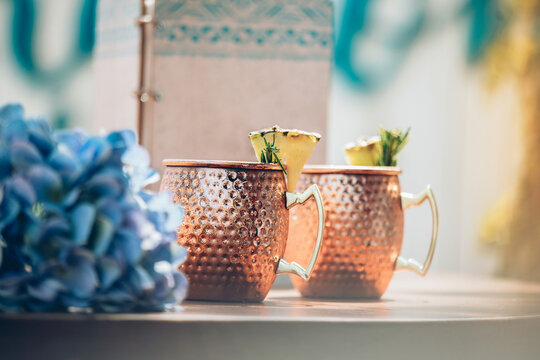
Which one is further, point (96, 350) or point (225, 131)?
point (225, 131)

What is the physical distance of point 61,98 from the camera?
2537mm

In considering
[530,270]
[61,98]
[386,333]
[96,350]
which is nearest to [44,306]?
[96,350]

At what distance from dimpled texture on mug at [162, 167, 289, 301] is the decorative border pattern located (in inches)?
30.4

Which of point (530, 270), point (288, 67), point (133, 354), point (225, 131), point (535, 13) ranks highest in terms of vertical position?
point (535, 13)

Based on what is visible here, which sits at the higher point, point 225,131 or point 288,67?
point 288,67

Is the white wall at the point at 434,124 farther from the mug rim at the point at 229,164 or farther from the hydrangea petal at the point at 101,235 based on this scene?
the hydrangea petal at the point at 101,235

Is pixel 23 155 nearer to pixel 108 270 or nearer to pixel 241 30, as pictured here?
pixel 108 270

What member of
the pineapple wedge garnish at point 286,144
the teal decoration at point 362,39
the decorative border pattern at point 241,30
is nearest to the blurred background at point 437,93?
the teal decoration at point 362,39

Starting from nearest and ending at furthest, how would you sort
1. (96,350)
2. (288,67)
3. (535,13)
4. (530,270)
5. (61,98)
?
(96,350) < (288,67) < (530,270) < (535,13) < (61,98)

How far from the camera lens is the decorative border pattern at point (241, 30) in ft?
4.50

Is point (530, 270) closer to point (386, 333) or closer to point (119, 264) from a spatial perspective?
point (386, 333)

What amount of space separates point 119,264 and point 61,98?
7.09ft

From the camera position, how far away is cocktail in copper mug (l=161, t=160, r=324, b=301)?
63 cm

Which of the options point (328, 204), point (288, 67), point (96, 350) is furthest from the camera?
point (288, 67)
